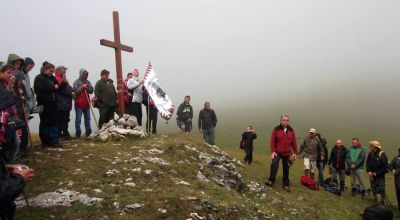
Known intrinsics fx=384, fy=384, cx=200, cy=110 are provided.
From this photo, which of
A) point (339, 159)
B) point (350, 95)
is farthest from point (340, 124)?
point (339, 159)

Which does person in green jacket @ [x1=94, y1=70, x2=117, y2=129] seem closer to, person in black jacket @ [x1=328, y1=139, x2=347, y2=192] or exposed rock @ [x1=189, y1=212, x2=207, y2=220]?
exposed rock @ [x1=189, y1=212, x2=207, y2=220]

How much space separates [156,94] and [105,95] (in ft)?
7.88

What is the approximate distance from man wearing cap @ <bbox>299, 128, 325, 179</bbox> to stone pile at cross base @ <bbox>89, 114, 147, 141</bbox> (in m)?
8.84

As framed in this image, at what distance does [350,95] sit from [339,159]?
17476 centimetres

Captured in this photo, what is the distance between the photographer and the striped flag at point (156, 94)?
56.9 ft

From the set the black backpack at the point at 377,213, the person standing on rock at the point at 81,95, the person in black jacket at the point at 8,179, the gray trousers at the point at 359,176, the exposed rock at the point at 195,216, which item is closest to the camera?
the black backpack at the point at 377,213

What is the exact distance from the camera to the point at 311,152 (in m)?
19.8

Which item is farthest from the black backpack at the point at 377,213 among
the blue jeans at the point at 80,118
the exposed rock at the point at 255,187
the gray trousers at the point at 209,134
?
the gray trousers at the point at 209,134

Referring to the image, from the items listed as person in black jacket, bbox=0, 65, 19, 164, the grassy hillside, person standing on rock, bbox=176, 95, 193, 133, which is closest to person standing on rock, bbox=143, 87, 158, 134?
the grassy hillside

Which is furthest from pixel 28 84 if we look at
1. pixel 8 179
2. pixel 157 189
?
pixel 8 179

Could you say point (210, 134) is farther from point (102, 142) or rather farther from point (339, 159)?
point (102, 142)

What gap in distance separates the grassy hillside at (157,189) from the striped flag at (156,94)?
1717mm

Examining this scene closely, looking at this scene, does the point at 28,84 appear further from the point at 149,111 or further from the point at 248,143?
the point at 248,143

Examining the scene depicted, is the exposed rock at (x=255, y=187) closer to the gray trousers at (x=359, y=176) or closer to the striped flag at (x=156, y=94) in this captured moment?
the striped flag at (x=156, y=94)
